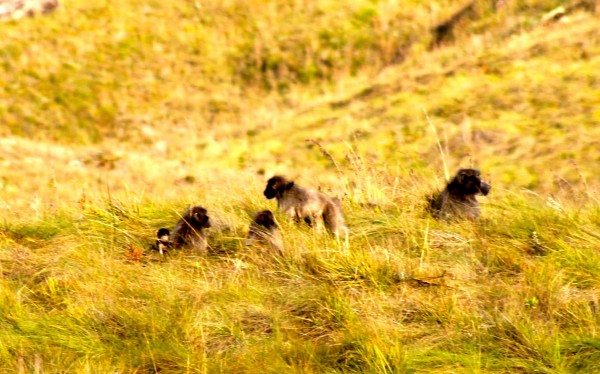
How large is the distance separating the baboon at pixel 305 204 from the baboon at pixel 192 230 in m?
0.95

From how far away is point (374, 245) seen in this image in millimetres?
5898

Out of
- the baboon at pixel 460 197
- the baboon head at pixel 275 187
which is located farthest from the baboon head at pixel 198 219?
the baboon at pixel 460 197

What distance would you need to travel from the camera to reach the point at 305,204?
6785 millimetres

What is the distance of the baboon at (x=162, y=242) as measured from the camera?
5.91m

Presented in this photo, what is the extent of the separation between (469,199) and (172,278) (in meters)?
3.06

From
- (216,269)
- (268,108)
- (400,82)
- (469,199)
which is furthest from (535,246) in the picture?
(268,108)

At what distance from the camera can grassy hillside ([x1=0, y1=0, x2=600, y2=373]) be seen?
443cm

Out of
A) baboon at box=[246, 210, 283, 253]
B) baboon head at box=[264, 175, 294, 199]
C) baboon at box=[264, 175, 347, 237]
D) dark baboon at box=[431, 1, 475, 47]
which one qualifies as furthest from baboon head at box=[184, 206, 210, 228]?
dark baboon at box=[431, 1, 475, 47]

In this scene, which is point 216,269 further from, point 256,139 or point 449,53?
point 449,53

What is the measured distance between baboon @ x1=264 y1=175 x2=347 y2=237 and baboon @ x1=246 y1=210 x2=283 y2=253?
54 cm

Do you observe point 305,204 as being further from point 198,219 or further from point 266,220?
point 198,219

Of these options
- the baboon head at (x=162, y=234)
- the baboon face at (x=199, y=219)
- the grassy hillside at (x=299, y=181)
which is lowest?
the grassy hillside at (x=299, y=181)

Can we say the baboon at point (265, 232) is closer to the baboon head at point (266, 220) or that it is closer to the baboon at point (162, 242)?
the baboon head at point (266, 220)

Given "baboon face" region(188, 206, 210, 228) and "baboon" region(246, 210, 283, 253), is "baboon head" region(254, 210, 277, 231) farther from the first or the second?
"baboon face" region(188, 206, 210, 228)
